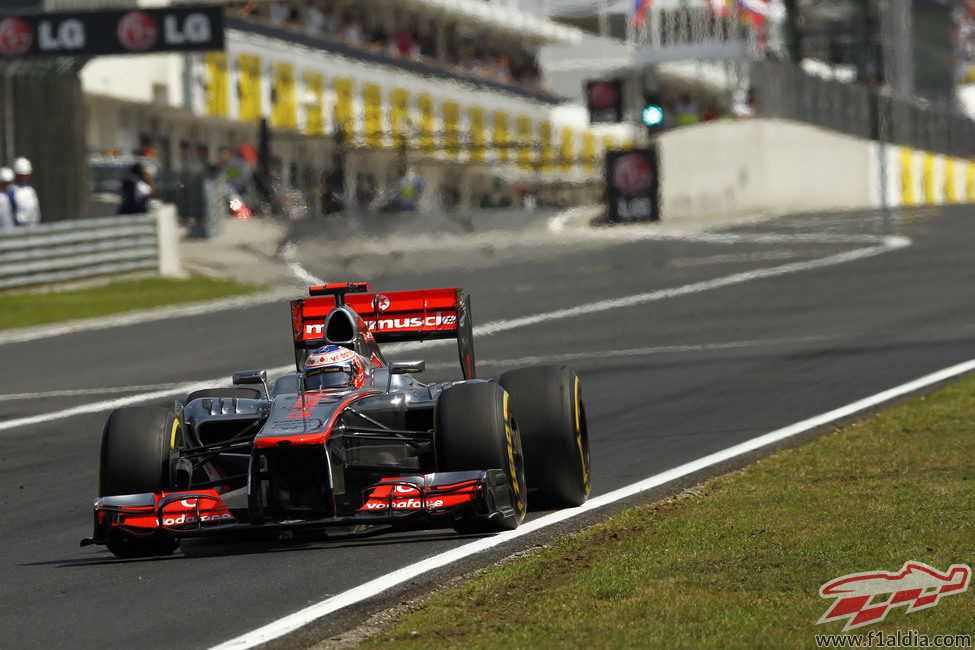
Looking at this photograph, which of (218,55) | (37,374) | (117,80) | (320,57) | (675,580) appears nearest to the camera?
(675,580)

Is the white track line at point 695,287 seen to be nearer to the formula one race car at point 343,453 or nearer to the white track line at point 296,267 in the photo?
the white track line at point 296,267

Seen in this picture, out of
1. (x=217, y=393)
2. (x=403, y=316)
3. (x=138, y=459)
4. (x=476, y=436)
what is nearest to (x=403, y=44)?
(x=403, y=316)

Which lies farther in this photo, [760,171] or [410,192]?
[410,192]

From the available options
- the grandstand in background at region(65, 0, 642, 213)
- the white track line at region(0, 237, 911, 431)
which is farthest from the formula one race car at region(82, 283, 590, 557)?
the grandstand in background at region(65, 0, 642, 213)

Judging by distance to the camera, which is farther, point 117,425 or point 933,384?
point 933,384

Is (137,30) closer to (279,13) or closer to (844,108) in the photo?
(844,108)

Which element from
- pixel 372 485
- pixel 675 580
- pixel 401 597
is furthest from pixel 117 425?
pixel 675 580

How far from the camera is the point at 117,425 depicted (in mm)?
9023

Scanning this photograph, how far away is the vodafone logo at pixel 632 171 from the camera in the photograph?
38906 mm

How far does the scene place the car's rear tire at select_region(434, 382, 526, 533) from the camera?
28.2 feet

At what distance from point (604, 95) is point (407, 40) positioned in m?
11.9

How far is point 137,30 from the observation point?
31.5 m

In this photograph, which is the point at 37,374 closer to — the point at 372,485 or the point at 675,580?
the point at 372,485

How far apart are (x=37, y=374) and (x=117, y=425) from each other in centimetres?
1045
